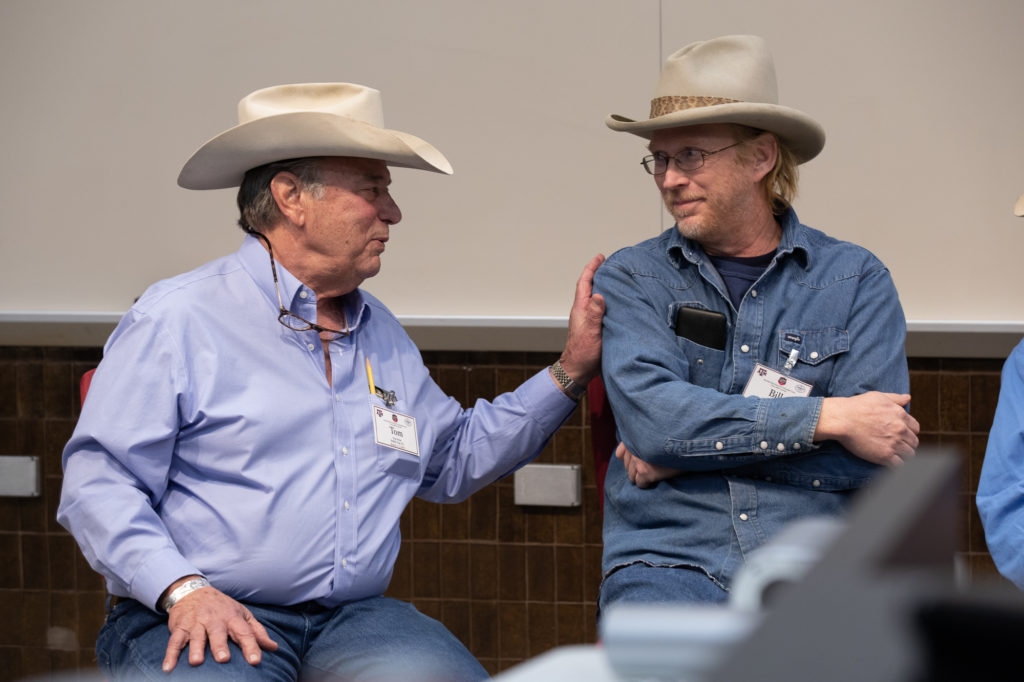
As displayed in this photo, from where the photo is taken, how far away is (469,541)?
400 centimetres

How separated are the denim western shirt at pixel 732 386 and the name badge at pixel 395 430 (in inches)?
18.4

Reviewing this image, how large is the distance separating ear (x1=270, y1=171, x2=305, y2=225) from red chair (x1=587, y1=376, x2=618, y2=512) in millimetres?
816

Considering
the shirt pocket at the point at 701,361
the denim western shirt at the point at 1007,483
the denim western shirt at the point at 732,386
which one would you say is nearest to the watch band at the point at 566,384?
the denim western shirt at the point at 732,386

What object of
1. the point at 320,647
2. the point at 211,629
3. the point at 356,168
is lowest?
the point at 320,647

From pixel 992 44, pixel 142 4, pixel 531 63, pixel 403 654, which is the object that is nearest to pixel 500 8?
pixel 531 63

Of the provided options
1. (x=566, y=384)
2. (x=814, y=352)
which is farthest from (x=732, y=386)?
(x=566, y=384)

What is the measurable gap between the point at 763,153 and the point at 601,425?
0.76 m

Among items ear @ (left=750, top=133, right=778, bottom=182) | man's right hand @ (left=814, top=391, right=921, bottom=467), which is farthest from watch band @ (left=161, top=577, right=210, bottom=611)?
ear @ (left=750, top=133, right=778, bottom=182)

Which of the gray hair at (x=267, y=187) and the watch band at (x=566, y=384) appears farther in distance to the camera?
the watch band at (x=566, y=384)

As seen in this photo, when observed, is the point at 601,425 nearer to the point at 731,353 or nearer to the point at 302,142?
the point at 731,353

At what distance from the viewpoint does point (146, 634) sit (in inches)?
81.8

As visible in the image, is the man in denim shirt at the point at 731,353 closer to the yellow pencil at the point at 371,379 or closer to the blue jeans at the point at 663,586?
the blue jeans at the point at 663,586

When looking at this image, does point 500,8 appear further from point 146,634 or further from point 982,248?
point 146,634

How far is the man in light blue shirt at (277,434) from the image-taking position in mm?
2084
